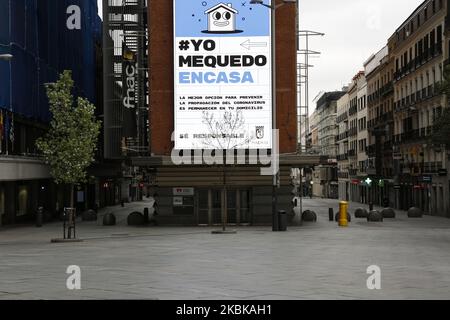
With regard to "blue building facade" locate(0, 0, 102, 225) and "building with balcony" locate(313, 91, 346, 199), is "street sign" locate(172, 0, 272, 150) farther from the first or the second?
"building with balcony" locate(313, 91, 346, 199)

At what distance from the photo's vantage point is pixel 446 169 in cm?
6334

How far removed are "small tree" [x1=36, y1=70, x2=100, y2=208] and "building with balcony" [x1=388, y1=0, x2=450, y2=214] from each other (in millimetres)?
29063

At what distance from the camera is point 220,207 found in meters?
45.5

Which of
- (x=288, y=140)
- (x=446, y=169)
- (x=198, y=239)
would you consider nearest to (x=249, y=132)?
(x=288, y=140)

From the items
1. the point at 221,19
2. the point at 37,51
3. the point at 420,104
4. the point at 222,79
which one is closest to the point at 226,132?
the point at 222,79

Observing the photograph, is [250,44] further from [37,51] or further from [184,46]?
[37,51]

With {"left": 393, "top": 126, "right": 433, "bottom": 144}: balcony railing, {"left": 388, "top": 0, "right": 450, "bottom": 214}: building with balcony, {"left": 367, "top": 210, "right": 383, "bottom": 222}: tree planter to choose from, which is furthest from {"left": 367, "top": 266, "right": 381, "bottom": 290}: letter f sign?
{"left": 393, "top": 126, "right": 433, "bottom": 144}: balcony railing

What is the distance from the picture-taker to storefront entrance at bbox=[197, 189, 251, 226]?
1786 inches

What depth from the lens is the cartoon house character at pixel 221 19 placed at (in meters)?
45.5

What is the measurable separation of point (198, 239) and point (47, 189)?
28.6 meters

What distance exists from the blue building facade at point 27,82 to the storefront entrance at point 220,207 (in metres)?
11.1

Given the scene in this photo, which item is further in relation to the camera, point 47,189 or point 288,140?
point 47,189
